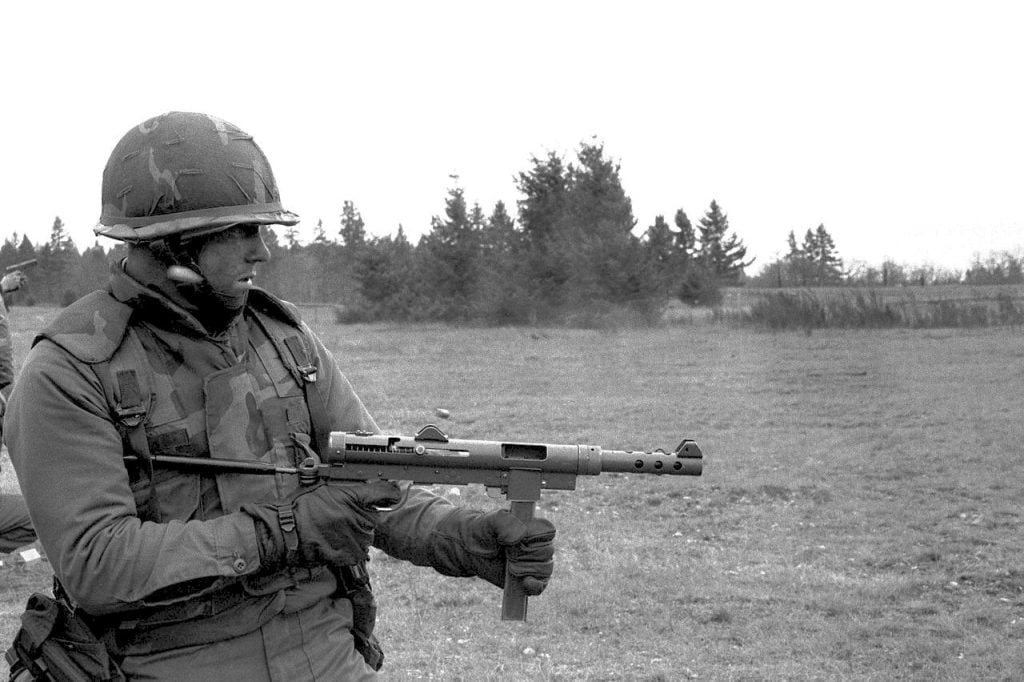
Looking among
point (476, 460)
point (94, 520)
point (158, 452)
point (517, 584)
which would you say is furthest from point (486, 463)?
point (94, 520)

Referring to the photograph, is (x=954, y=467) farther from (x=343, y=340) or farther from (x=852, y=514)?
(x=343, y=340)

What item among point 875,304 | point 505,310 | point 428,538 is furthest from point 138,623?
point 505,310

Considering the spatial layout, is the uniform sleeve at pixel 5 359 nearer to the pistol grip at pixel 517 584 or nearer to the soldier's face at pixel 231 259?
the soldier's face at pixel 231 259

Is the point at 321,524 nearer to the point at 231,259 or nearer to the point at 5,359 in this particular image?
the point at 231,259

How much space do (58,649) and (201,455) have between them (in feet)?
2.07

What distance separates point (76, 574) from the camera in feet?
8.96

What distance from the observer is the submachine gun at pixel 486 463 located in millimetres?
3119

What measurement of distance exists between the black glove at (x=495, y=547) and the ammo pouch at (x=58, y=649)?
1.01 metres

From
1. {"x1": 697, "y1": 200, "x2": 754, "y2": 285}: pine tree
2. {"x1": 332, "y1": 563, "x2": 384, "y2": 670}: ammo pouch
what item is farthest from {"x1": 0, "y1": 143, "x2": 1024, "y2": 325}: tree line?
{"x1": 332, "y1": 563, "x2": 384, "y2": 670}: ammo pouch

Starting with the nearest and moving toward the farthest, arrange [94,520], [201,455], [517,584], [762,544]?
[94,520], [201,455], [517,584], [762,544]

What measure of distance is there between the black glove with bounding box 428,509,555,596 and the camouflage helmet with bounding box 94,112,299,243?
109cm

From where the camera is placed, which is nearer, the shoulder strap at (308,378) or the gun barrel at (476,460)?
the gun barrel at (476,460)

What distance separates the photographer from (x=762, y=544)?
30.0 feet

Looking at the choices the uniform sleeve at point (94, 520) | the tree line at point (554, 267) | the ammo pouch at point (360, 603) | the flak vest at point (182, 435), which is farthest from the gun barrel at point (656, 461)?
the tree line at point (554, 267)
